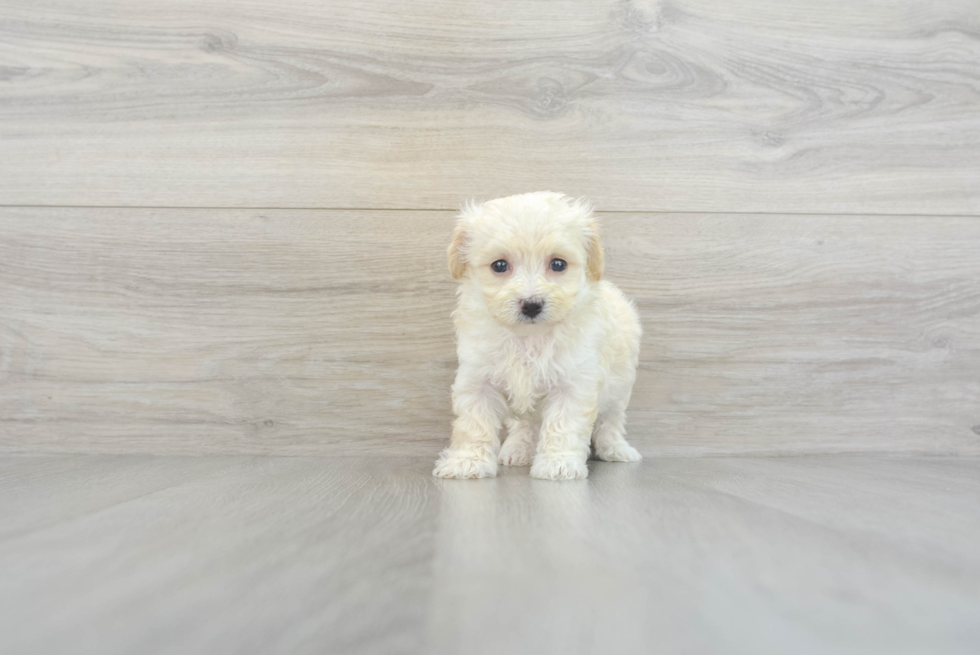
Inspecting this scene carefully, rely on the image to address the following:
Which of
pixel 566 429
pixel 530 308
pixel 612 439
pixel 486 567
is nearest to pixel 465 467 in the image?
pixel 566 429

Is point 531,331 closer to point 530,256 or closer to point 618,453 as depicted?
point 530,256

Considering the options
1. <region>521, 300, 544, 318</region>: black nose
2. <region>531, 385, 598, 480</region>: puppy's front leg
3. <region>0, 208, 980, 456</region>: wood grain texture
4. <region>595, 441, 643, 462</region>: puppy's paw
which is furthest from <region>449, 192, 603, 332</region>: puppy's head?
<region>595, 441, 643, 462</region>: puppy's paw

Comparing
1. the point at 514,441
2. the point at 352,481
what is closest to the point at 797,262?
the point at 514,441

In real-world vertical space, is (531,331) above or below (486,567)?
above

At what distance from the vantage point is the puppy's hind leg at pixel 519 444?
5.13 ft

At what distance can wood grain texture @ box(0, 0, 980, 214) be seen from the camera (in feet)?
5.45

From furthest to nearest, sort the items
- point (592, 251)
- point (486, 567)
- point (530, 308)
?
point (592, 251) < point (530, 308) < point (486, 567)

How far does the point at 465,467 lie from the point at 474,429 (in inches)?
3.6

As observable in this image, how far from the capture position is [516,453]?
5.15ft

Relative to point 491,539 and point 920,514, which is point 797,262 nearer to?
point 920,514

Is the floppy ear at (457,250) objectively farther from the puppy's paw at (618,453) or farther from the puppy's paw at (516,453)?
the puppy's paw at (618,453)

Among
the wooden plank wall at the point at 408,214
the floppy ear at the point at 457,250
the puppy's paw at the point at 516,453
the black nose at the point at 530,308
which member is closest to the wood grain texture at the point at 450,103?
the wooden plank wall at the point at 408,214

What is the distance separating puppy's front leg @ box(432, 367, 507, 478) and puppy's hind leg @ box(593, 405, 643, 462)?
29 centimetres

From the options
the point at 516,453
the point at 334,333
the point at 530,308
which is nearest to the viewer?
the point at 530,308
